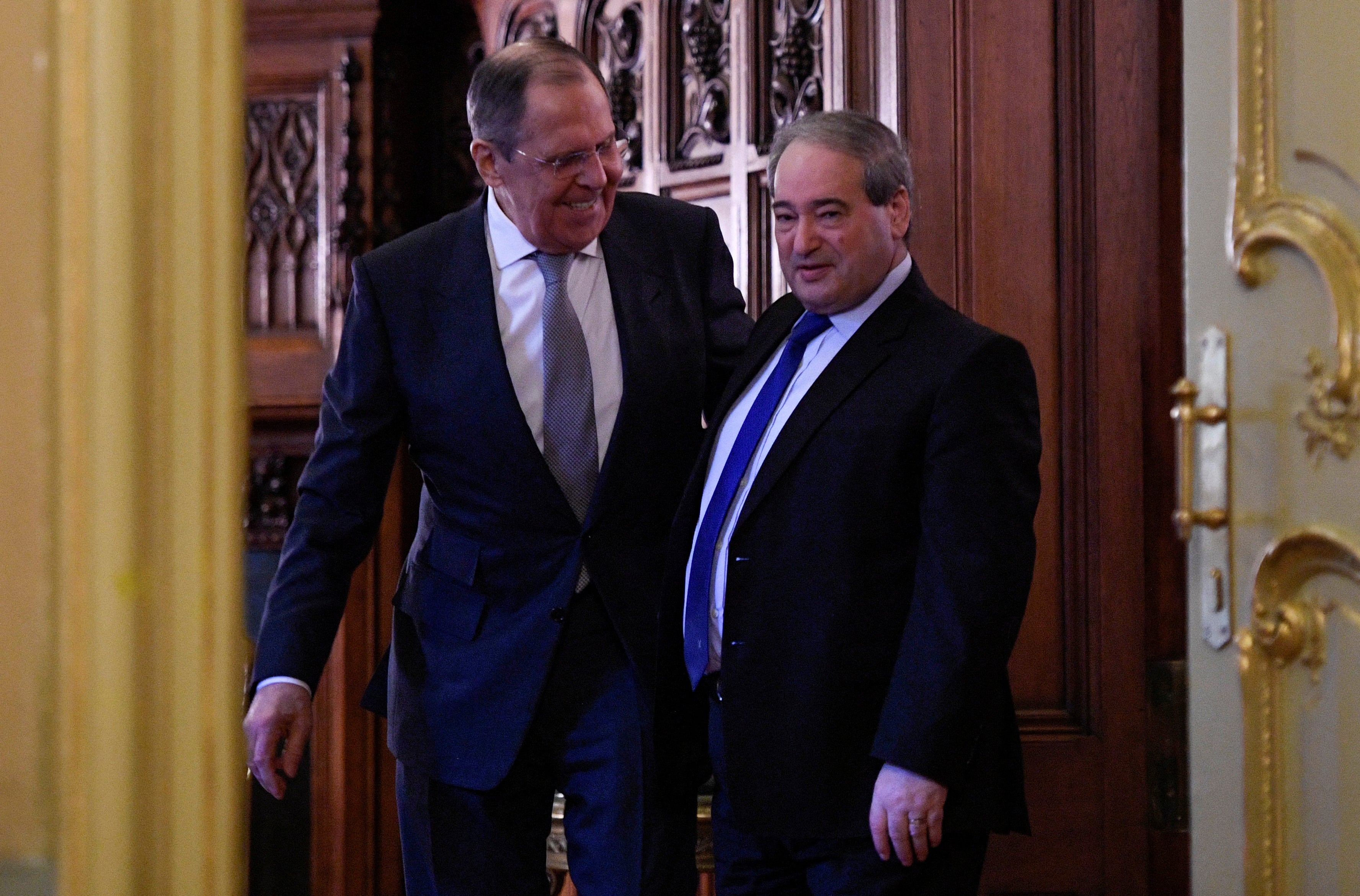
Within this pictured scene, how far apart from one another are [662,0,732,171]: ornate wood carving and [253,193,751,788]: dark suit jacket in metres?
0.97

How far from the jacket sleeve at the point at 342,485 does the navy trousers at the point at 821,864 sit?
53 cm

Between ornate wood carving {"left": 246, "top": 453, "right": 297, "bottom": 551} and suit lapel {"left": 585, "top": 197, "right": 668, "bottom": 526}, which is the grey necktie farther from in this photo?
ornate wood carving {"left": 246, "top": 453, "right": 297, "bottom": 551}

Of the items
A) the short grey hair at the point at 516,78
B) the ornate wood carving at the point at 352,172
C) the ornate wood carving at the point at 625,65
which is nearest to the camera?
the short grey hair at the point at 516,78

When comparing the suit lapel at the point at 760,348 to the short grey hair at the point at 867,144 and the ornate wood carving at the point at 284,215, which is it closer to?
the short grey hair at the point at 867,144

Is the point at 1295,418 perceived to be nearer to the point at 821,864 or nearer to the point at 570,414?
the point at 821,864

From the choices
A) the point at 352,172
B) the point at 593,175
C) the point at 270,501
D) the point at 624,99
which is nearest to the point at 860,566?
the point at 593,175

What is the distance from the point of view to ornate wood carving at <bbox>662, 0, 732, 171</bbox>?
293cm

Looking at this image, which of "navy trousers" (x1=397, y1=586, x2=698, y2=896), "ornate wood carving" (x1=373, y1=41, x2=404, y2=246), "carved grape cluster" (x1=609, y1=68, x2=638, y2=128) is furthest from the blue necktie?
"ornate wood carving" (x1=373, y1=41, x2=404, y2=246)

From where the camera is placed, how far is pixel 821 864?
1.76 metres

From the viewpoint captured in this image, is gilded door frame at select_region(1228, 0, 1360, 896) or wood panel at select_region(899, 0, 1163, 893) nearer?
gilded door frame at select_region(1228, 0, 1360, 896)

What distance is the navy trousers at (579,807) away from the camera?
6.02ft

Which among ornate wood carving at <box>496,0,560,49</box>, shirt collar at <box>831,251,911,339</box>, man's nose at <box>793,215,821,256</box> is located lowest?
shirt collar at <box>831,251,911,339</box>

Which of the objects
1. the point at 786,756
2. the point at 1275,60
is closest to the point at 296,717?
the point at 786,756

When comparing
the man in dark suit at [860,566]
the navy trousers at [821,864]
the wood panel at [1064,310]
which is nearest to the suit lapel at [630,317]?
the man in dark suit at [860,566]
